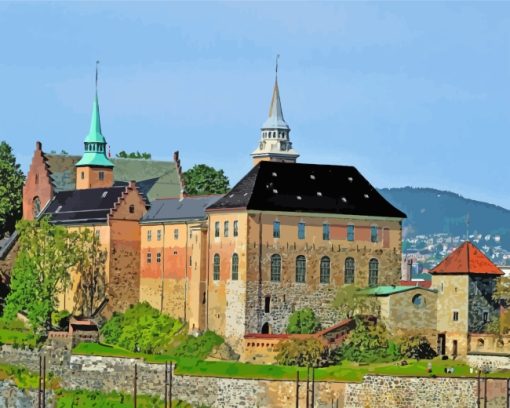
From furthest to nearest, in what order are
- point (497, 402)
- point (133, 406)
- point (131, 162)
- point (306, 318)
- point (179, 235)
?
point (131, 162) → point (179, 235) → point (306, 318) → point (133, 406) → point (497, 402)

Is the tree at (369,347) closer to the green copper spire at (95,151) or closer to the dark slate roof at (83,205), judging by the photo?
the dark slate roof at (83,205)

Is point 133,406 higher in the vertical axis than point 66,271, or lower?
lower

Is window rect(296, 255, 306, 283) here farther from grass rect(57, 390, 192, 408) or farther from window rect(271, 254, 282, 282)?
grass rect(57, 390, 192, 408)

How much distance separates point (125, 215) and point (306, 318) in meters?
21.1

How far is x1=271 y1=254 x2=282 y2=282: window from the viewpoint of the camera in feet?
459

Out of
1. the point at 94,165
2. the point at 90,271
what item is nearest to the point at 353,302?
the point at 90,271

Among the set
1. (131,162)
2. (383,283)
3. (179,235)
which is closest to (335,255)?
(383,283)

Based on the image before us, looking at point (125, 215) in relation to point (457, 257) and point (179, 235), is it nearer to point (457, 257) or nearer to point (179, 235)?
point (179, 235)

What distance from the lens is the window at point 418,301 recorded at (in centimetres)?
13562

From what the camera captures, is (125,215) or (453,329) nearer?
(453,329)

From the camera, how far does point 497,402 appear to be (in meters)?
121

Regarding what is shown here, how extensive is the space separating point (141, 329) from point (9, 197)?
Answer: 109ft

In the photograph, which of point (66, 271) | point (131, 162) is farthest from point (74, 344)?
point (131, 162)

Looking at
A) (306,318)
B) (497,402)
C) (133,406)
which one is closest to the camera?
(497,402)
